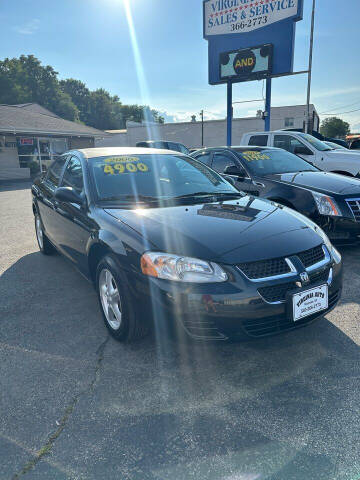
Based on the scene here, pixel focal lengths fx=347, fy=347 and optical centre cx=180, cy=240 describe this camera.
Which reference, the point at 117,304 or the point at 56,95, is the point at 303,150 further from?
the point at 56,95

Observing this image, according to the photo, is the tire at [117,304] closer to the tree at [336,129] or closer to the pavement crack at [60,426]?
the pavement crack at [60,426]

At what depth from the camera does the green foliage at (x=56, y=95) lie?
57.7 meters

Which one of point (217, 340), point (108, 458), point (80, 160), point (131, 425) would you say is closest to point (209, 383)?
point (217, 340)

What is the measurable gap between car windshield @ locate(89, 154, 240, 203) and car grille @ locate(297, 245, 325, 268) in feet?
4.07

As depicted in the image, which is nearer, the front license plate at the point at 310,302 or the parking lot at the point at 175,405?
the parking lot at the point at 175,405

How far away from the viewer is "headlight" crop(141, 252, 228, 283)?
2178mm

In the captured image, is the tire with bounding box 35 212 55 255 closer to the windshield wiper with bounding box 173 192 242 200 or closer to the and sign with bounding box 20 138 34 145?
the windshield wiper with bounding box 173 192 242 200

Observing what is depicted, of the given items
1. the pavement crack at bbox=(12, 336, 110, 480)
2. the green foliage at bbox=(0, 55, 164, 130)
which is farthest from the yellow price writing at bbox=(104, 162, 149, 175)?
the green foliage at bbox=(0, 55, 164, 130)

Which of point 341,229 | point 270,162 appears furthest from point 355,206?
point 270,162

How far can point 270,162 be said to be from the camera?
5.63 metres

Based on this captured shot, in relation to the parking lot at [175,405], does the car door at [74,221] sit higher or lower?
higher

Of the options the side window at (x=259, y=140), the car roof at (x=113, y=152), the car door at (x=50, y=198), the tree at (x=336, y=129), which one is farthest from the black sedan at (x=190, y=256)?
the tree at (x=336, y=129)

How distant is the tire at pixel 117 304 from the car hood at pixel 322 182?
3238mm

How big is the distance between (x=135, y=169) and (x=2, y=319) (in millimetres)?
1906
